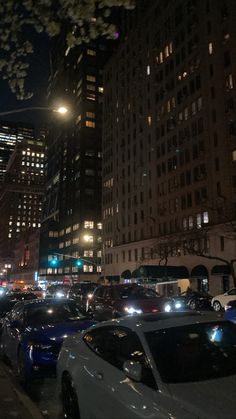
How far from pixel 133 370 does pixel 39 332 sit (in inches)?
199

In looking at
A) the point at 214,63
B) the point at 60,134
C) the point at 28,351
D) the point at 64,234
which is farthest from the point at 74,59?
the point at 28,351

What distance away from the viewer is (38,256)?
14738 centimetres

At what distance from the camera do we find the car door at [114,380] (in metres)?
3.94

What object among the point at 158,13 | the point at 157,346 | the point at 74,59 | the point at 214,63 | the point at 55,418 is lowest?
the point at 55,418

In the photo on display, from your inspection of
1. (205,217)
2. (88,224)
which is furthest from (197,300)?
(88,224)

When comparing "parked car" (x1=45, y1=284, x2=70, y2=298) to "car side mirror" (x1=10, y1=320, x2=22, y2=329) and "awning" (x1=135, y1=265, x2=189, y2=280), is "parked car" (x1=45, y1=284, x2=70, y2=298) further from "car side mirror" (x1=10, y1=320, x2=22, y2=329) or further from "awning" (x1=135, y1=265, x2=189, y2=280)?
"car side mirror" (x1=10, y1=320, x2=22, y2=329)

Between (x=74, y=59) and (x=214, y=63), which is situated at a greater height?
(x=74, y=59)

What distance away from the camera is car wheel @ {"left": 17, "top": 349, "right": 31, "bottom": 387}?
8.41 meters

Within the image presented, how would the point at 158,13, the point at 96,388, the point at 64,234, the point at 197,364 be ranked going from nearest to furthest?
the point at 197,364
the point at 96,388
the point at 158,13
the point at 64,234

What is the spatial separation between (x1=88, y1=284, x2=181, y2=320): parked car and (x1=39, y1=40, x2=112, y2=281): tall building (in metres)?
86.9

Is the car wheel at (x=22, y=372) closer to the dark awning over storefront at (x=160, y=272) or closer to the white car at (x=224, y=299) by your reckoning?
the white car at (x=224, y=299)

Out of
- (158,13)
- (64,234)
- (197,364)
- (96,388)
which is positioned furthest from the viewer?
(64,234)

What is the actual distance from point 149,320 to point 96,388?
3.13 feet

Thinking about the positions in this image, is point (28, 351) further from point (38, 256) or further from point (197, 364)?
point (38, 256)
